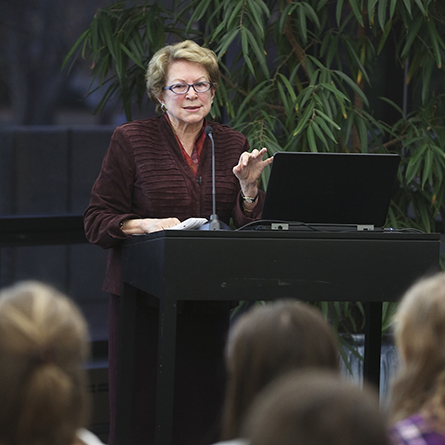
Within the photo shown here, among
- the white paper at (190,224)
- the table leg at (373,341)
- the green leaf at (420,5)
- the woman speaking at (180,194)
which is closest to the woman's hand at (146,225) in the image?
the woman speaking at (180,194)

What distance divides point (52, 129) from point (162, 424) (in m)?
2.25

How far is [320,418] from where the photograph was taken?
0.76m

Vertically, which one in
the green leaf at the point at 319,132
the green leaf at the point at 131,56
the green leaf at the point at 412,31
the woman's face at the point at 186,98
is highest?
the green leaf at the point at 412,31

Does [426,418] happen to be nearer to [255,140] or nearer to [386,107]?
[255,140]

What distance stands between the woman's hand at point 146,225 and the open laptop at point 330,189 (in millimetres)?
312

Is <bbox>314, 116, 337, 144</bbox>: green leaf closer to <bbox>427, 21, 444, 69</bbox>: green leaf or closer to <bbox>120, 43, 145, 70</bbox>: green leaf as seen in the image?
<bbox>427, 21, 444, 69</bbox>: green leaf

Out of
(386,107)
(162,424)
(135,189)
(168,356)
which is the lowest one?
(162,424)

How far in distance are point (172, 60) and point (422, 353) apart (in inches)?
65.7

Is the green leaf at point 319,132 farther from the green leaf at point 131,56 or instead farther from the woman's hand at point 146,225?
the woman's hand at point 146,225

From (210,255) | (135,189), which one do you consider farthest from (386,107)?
(210,255)

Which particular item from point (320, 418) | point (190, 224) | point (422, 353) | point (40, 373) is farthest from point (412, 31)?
point (320, 418)

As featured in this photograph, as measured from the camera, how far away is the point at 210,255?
6.31 ft

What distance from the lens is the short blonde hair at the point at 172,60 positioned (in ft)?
8.52

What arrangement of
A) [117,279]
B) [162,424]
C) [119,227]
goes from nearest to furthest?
[162,424] < [119,227] < [117,279]
